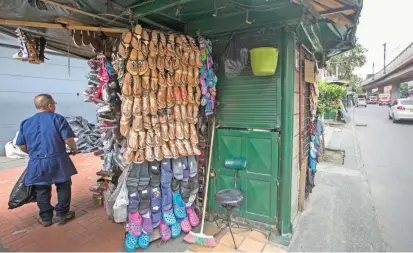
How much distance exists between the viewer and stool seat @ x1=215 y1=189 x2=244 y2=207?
2.80 meters

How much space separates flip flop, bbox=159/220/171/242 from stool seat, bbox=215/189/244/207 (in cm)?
73

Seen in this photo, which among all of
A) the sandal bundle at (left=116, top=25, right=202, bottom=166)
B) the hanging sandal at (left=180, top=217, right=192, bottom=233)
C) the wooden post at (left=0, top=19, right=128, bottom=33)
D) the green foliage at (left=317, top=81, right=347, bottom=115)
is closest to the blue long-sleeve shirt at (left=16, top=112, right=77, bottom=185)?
the sandal bundle at (left=116, top=25, right=202, bottom=166)

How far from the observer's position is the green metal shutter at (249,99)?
10.1 feet

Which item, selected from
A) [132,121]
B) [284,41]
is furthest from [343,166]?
[132,121]

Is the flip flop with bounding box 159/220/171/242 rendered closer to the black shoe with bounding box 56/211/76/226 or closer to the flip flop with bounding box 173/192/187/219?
the flip flop with bounding box 173/192/187/219

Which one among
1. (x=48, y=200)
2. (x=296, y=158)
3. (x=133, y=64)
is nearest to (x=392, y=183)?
(x=296, y=158)

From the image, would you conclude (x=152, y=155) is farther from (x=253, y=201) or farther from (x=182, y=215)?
(x=253, y=201)

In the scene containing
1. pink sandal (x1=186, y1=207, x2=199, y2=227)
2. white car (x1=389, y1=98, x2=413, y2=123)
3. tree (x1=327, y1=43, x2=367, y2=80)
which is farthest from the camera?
tree (x1=327, y1=43, x2=367, y2=80)

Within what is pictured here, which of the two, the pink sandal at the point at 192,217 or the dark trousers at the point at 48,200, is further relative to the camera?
the dark trousers at the point at 48,200

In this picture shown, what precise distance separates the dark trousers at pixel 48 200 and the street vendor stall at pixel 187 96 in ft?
2.57

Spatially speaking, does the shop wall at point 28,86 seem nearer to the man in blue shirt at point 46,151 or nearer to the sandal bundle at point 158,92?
the man in blue shirt at point 46,151

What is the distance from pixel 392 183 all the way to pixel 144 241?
18.8 ft

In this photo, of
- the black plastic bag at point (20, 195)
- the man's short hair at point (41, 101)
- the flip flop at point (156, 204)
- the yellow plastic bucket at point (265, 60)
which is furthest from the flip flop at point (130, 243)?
the yellow plastic bucket at point (265, 60)

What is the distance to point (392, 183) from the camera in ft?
18.2
